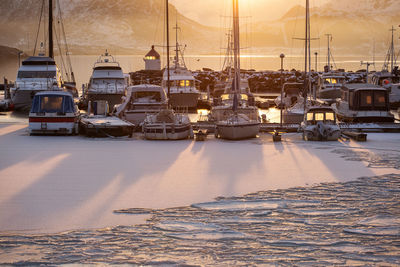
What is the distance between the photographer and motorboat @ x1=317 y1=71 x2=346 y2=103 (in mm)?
36938

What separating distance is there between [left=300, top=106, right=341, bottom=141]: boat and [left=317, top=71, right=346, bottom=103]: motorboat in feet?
48.0

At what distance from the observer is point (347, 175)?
13.8 m

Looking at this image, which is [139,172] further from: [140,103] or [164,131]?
[140,103]

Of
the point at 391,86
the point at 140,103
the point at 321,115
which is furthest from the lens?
the point at 391,86

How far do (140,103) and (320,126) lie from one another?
800cm

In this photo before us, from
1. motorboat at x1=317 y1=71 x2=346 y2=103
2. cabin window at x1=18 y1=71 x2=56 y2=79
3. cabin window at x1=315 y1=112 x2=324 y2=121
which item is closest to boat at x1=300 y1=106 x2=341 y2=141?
cabin window at x1=315 y1=112 x2=324 y2=121

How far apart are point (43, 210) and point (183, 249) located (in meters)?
3.26

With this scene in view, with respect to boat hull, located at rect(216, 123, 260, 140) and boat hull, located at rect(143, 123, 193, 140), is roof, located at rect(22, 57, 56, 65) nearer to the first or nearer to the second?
boat hull, located at rect(143, 123, 193, 140)

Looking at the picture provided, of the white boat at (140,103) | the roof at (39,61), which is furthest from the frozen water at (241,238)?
the roof at (39,61)

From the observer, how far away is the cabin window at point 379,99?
2694cm

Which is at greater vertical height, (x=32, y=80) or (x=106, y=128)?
(x=32, y=80)

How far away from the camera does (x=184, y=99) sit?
120 ft

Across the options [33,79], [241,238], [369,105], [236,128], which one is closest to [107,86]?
[33,79]

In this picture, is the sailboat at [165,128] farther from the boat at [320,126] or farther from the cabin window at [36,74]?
the cabin window at [36,74]
